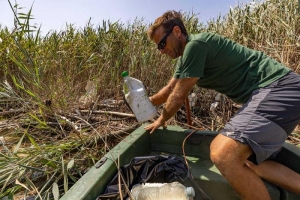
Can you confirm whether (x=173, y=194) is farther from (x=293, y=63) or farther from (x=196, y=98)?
(x=293, y=63)

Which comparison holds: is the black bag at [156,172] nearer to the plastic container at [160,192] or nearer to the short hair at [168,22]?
the plastic container at [160,192]

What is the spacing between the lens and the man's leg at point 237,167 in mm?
1586

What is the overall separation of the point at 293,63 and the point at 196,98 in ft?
4.05

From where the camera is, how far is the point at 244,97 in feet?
6.06

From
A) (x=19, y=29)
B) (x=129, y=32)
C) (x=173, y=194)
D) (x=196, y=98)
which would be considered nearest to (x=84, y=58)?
(x=129, y=32)

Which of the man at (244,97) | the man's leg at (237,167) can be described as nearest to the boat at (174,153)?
the man at (244,97)

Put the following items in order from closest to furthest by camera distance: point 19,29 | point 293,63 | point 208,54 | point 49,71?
point 208,54 < point 19,29 < point 293,63 < point 49,71

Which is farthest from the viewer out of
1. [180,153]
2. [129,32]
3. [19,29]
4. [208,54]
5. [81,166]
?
[129,32]

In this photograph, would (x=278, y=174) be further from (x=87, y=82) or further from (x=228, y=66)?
(x=87, y=82)

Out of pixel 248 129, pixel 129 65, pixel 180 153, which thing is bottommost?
pixel 180 153

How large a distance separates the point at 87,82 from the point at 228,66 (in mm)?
2304

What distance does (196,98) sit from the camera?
3.37m

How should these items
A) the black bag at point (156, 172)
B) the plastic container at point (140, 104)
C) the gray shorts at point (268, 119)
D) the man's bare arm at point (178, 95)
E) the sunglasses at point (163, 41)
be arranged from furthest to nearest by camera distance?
the plastic container at point (140, 104) → the sunglasses at point (163, 41) → the man's bare arm at point (178, 95) → the black bag at point (156, 172) → the gray shorts at point (268, 119)

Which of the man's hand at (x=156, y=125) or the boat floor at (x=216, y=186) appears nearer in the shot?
the boat floor at (x=216, y=186)
